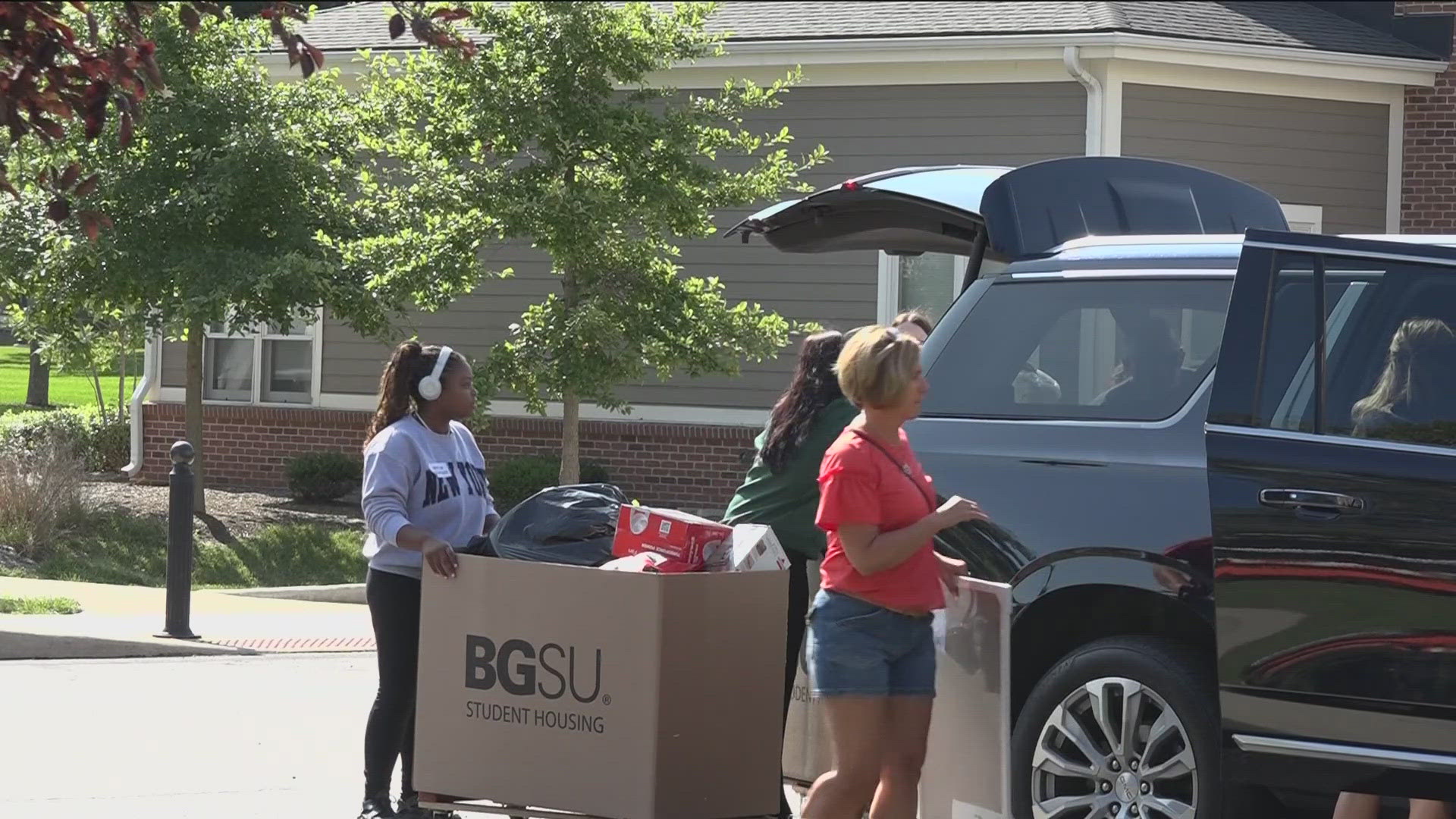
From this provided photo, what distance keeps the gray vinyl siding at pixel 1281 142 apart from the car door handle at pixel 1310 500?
11905mm

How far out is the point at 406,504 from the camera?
21.3 ft

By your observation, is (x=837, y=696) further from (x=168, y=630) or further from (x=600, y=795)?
(x=168, y=630)

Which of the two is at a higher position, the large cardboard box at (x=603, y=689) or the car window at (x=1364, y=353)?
the car window at (x=1364, y=353)

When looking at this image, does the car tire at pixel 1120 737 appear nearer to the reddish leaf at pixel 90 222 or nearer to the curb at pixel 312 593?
the reddish leaf at pixel 90 222

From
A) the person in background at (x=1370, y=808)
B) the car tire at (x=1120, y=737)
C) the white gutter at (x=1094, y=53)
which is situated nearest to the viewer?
the person in background at (x=1370, y=808)

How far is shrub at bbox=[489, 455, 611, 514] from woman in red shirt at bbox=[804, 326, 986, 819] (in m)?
12.5

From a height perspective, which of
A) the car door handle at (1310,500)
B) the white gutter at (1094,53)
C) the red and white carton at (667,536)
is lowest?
the red and white carton at (667,536)

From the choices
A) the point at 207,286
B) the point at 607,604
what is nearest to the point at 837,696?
the point at 607,604

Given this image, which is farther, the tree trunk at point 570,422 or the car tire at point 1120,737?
the tree trunk at point 570,422

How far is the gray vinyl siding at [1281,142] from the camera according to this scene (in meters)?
17.0

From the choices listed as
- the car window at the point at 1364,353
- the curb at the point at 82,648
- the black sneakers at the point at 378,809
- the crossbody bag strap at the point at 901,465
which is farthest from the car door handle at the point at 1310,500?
the curb at the point at 82,648

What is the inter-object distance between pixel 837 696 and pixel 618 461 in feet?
44.5

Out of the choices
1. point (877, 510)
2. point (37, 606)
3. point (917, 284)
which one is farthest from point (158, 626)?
point (877, 510)

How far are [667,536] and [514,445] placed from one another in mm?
13664
